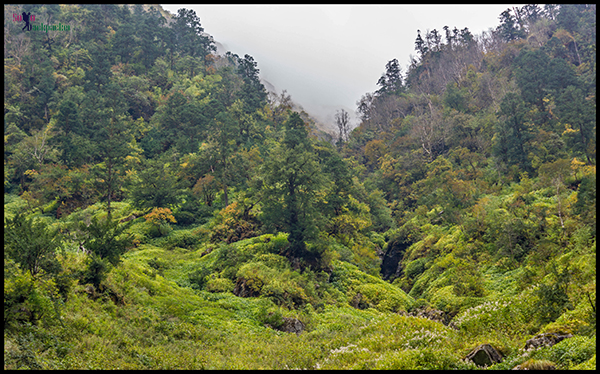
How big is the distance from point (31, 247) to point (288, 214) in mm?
13551

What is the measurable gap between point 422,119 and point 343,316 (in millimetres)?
37308

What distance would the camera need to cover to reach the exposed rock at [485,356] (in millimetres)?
8156

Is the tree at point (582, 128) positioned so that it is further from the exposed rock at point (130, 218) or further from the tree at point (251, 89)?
the tree at point (251, 89)

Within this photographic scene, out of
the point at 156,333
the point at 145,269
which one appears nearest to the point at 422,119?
the point at 145,269

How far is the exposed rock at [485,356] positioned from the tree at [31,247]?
12.3 meters

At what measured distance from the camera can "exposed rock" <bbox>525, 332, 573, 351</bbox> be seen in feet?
26.9

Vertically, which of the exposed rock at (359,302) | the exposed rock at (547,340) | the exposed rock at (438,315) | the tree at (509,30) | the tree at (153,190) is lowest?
the exposed rock at (359,302)

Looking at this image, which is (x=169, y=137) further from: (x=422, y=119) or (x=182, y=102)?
(x=422, y=119)

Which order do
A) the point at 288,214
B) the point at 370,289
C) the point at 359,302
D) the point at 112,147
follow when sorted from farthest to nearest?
1. the point at 112,147
2. the point at 288,214
3. the point at 370,289
4. the point at 359,302

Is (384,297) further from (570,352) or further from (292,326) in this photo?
(570,352)

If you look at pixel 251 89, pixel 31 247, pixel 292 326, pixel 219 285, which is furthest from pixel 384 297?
pixel 251 89

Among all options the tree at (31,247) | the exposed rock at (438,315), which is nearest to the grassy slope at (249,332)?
the tree at (31,247)

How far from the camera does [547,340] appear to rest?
826 centimetres

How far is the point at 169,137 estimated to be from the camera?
148 ft
